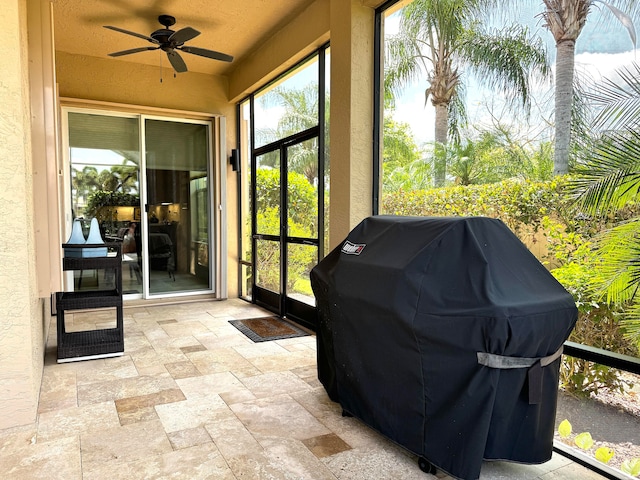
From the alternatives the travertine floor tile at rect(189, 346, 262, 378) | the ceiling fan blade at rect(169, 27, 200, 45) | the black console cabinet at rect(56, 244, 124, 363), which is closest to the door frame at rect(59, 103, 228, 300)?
the ceiling fan blade at rect(169, 27, 200, 45)

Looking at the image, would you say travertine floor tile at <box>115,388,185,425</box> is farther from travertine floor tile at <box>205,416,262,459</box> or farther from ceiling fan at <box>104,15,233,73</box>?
ceiling fan at <box>104,15,233,73</box>

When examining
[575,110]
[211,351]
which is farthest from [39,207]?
[575,110]

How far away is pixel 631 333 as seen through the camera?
179 cm

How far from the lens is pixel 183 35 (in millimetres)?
3682

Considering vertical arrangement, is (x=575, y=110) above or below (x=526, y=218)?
above

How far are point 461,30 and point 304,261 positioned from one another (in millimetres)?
2561

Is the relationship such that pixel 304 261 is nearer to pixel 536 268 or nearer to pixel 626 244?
pixel 536 268

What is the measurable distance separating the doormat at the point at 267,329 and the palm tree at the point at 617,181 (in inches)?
111

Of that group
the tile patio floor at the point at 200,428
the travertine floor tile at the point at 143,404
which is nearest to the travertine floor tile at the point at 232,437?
the tile patio floor at the point at 200,428

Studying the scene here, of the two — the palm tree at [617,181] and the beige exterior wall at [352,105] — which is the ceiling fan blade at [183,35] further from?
the palm tree at [617,181]

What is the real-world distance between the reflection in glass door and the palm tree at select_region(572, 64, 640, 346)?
259 centimetres

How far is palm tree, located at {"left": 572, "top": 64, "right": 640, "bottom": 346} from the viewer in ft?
5.54

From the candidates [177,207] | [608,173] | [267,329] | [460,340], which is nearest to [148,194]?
[177,207]

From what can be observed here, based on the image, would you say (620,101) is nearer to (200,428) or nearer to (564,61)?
(564,61)
